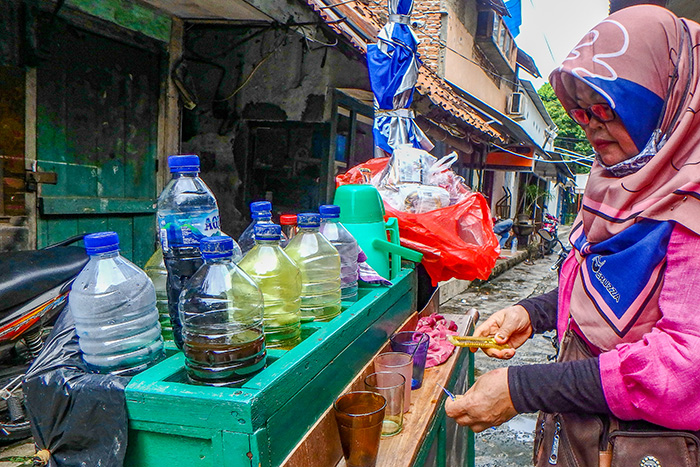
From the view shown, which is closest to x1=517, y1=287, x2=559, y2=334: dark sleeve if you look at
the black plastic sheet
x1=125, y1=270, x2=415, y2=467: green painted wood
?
x1=125, y1=270, x2=415, y2=467: green painted wood

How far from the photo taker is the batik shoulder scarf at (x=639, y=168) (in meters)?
1.05

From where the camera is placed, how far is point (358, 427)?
1083 mm

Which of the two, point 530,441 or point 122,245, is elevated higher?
point 122,245

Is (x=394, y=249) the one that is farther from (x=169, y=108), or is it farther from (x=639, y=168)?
(x=169, y=108)

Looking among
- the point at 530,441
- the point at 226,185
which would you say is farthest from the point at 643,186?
the point at 226,185

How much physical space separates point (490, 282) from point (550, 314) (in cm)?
803

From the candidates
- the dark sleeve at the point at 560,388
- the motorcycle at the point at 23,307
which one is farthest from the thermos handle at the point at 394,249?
the motorcycle at the point at 23,307

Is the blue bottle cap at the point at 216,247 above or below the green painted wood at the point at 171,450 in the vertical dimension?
above

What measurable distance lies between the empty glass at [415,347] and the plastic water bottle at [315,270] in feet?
1.27

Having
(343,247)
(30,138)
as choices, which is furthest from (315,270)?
(30,138)

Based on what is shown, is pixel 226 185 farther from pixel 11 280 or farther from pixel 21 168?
pixel 11 280

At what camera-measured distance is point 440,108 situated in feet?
18.6

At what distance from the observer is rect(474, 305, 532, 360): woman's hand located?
5.12ft

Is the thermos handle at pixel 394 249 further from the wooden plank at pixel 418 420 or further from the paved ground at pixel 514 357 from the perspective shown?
the paved ground at pixel 514 357
